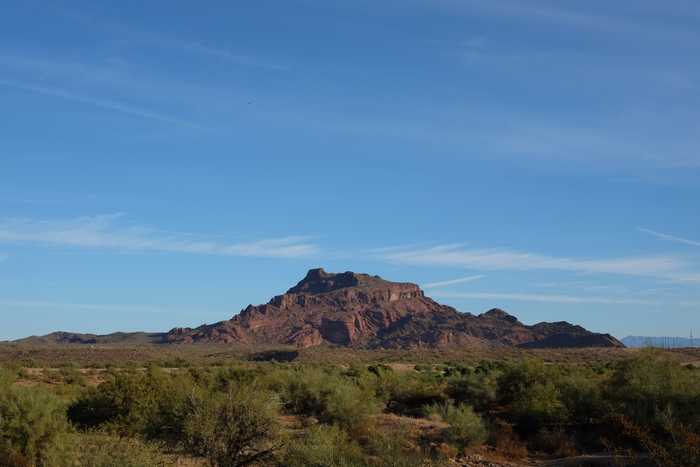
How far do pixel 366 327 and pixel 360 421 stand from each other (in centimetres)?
13277

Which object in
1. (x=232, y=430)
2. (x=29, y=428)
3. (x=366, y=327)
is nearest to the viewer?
(x=232, y=430)

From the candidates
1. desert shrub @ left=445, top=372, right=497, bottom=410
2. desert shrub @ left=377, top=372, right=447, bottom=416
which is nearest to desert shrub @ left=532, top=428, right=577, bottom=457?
desert shrub @ left=445, top=372, right=497, bottom=410

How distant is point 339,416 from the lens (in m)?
24.8

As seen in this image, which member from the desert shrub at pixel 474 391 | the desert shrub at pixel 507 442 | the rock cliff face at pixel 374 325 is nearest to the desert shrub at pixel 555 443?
the desert shrub at pixel 507 442

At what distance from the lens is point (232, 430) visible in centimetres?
1453

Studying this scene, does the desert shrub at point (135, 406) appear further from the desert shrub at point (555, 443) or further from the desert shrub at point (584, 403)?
the desert shrub at point (584, 403)

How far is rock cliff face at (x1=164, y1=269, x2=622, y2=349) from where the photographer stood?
138 m

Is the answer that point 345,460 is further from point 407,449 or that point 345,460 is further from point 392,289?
point 392,289

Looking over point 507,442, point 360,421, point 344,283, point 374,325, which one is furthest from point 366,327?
point 507,442

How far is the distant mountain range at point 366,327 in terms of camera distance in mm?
137500

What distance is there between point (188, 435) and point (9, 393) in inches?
310

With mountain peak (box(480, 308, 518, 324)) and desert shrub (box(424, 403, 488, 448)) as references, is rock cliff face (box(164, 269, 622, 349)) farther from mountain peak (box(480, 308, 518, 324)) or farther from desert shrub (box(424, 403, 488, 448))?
desert shrub (box(424, 403, 488, 448))

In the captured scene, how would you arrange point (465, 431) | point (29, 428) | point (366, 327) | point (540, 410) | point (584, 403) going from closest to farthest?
point (29, 428) < point (465, 431) < point (584, 403) < point (540, 410) < point (366, 327)

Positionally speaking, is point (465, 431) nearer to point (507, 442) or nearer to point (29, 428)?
point (507, 442)
